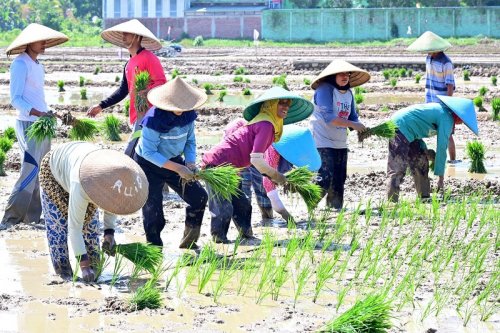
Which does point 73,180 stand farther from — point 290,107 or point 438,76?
point 438,76

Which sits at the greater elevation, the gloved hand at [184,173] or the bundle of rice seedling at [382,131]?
the bundle of rice seedling at [382,131]

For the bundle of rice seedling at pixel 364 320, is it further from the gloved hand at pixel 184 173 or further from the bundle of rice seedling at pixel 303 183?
the bundle of rice seedling at pixel 303 183

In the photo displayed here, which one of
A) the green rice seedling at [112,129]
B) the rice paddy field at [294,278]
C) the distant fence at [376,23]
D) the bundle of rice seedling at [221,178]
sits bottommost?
the rice paddy field at [294,278]

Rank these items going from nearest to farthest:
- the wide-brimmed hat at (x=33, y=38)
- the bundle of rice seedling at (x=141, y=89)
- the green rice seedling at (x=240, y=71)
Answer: the wide-brimmed hat at (x=33, y=38) < the bundle of rice seedling at (x=141, y=89) < the green rice seedling at (x=240, y=71)

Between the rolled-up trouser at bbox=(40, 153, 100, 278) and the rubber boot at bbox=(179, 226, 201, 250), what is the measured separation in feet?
3.84

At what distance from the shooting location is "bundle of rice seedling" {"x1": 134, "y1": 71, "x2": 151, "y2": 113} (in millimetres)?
8867

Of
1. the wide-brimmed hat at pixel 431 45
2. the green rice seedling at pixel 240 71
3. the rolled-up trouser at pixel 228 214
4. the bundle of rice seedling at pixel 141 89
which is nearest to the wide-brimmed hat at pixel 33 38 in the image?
the bundle of rice seedling at pixel 141 89

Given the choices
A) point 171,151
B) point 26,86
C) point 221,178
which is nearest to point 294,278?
point 221,178

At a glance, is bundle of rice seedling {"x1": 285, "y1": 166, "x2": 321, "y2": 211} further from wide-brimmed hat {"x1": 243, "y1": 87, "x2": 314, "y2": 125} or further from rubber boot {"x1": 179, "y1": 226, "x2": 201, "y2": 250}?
rubber boot {"x1": 179, "y1": 226, "x2": 201, "y2": 250}

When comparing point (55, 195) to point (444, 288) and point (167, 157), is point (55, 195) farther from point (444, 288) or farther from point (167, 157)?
point (444, 288)

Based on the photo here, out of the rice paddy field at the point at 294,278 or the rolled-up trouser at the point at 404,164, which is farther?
the rolled-up trouser at the point at 404,164

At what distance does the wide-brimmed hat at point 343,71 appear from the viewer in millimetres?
9438

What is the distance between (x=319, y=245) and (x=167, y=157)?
1.33 meters

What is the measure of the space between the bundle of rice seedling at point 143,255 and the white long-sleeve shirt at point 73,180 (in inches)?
14.0
